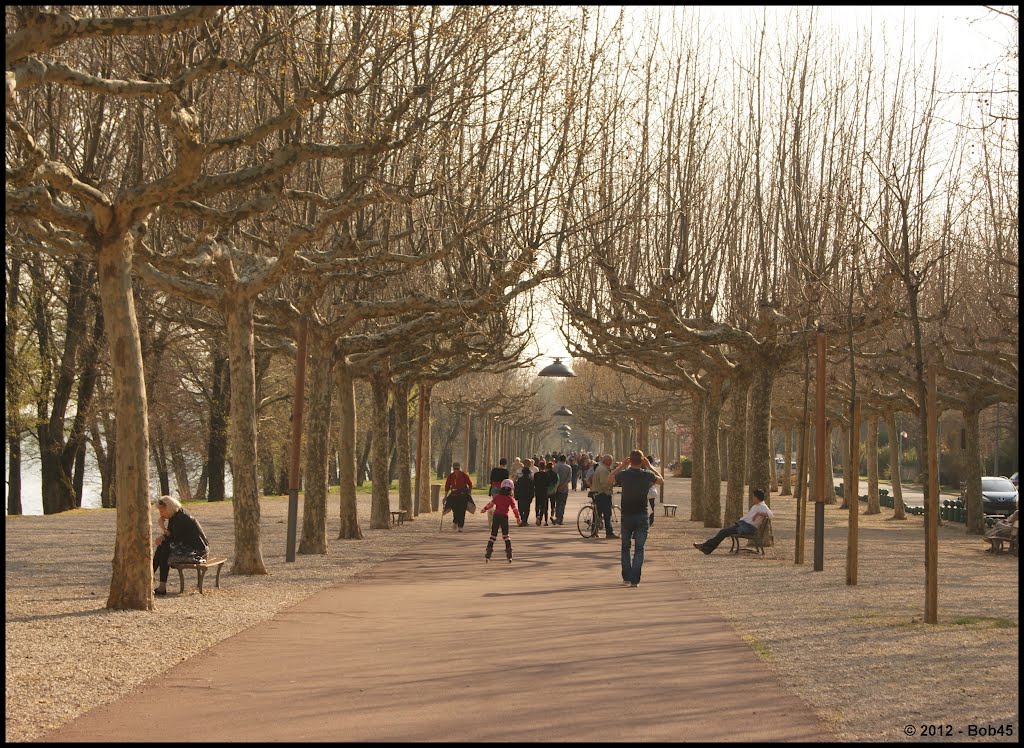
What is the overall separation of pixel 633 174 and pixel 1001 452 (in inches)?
2180

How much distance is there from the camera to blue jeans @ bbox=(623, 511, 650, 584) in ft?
56.5

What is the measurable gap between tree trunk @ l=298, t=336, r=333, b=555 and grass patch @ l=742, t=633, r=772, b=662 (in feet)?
38.4

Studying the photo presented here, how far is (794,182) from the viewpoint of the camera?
89.5 feet

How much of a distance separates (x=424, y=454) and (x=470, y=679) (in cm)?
3153

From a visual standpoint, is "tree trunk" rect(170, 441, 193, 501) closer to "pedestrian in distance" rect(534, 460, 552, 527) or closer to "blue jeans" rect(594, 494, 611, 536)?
"pedestrian in distance" rect(534, 460, 552, 527)

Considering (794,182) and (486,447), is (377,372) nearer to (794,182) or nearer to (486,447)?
(794,182)

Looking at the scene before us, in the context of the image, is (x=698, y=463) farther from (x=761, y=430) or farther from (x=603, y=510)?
(x=761, y=430)

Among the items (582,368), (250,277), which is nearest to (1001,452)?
(582,368)

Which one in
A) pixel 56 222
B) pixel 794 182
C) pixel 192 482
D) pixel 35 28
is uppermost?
pixel 794 182

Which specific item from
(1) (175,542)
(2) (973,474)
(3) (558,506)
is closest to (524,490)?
(3) (558,506)

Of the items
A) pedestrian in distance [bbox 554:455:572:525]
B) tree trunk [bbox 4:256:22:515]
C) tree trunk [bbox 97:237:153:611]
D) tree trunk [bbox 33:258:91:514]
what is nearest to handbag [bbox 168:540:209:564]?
tree trunk [bbox 97:237:153:611]

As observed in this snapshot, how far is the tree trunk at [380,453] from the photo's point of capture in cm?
3133

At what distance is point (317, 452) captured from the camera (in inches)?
885

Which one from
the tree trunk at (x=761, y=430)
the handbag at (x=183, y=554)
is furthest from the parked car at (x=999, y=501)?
the handbag at (x=183, y=554)
